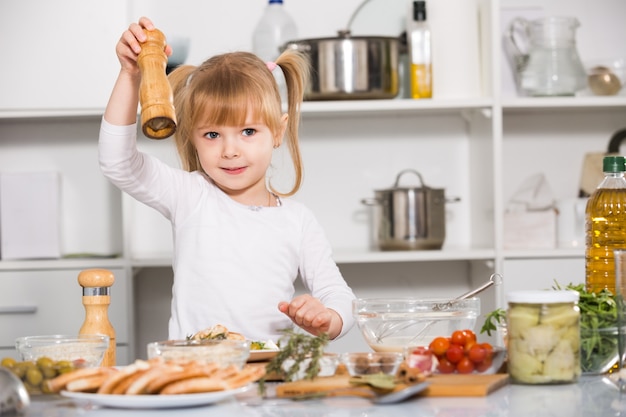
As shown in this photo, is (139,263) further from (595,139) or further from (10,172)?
(595,139)

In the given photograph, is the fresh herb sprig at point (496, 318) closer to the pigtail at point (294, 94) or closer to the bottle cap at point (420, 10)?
the pigtail at point (294, 94)

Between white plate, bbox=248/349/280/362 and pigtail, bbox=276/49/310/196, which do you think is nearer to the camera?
white plate, bbox=248/349/280/362

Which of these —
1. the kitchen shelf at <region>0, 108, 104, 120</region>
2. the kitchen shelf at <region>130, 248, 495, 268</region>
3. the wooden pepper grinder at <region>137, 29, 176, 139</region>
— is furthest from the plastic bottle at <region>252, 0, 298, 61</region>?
the wooden pepper grinder at <region>137, 29, 176, 139</region>

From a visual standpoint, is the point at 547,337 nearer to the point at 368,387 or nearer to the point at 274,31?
the point at 368,387

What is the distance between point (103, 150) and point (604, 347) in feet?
2.74

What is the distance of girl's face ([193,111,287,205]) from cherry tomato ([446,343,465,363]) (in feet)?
2.15

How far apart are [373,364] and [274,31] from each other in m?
1.80

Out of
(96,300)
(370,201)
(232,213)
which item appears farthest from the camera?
(370,201)

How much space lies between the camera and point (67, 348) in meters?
1.12

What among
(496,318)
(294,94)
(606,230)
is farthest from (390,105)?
(496,318)

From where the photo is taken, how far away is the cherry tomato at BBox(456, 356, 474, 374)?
110 centimetres

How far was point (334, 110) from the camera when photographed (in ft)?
8.45

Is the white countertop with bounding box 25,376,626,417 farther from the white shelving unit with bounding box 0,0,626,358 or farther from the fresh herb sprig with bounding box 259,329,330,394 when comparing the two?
the white shelving unit with bounding box 0,0,626,358

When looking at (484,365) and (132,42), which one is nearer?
(484,365)
